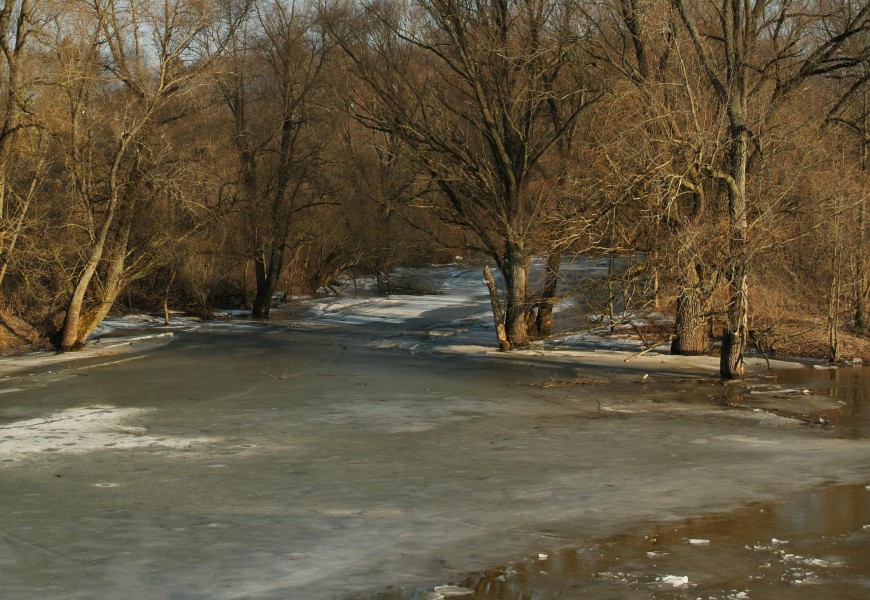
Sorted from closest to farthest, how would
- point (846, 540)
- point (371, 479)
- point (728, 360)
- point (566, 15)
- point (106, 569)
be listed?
point (106, 569) < point (846, 540) < point (371, 479) < point (728, 360) < point (566, 15)

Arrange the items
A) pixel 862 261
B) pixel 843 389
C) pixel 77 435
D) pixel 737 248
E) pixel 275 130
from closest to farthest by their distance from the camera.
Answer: pixel 77 435 → pixel 737 248 → pixel 843 389 → pixel 862 261 → pixel 275 130

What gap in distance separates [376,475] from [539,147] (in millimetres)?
14622

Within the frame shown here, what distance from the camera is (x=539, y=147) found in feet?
77.6

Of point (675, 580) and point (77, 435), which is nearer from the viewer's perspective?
point (675, 580)

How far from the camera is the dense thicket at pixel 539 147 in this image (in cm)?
1733

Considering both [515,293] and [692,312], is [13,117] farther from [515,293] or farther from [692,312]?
[692,312]

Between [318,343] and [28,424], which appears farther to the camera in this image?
[318,343]

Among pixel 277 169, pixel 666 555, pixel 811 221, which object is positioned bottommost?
pixel 666 555

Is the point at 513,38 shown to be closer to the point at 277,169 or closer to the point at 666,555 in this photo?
the point at 277,169

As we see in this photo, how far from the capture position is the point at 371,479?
34.2 ft

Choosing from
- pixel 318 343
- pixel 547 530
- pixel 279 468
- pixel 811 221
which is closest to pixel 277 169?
pixel 318 343

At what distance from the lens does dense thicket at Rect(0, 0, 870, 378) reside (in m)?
17.3

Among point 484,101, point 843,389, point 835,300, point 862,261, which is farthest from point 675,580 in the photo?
point 862,261

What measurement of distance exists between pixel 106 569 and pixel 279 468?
3.61 meters
